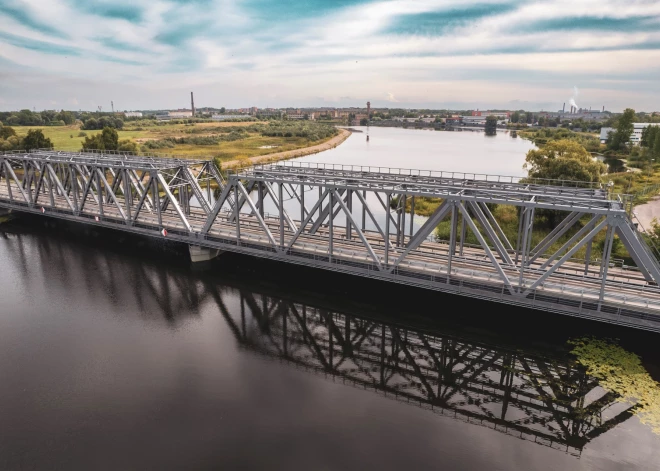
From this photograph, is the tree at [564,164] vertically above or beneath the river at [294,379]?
above

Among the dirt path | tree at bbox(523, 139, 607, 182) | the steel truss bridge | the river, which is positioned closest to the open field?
the dirt path

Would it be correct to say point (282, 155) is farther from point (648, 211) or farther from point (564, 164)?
point (648, 211)

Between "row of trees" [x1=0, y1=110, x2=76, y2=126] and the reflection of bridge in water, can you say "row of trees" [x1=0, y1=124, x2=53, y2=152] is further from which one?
"row of trees" [x1=0, y1=110, x2=76, y2=126]

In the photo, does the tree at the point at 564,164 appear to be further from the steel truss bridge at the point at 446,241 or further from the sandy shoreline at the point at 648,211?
the steel truss bridge at the point at 446,241

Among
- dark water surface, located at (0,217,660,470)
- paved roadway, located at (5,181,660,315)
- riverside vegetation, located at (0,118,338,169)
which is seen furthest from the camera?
riverside vegetation, located at (0,118,338,169)

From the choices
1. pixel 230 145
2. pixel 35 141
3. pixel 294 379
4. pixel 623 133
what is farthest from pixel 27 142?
pixel 623 133

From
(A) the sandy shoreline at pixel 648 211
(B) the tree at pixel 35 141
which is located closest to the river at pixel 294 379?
Answer: (A) the sandy shoreline at pixel 648 211

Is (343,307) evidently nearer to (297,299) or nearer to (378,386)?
(297,299)
